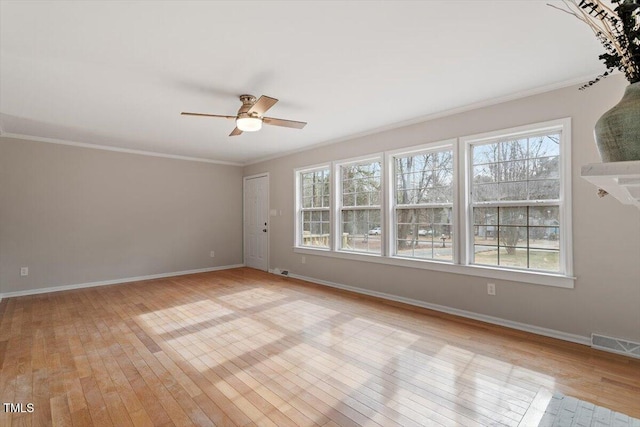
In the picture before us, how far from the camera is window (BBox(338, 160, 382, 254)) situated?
15.1 ft

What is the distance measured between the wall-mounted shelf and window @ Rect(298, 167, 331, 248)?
450 cm

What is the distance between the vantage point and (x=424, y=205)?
4.04 metres

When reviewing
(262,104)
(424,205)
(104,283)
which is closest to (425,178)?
(424,205)

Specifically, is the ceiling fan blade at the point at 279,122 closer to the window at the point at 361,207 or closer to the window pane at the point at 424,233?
the window at the point at 361,207

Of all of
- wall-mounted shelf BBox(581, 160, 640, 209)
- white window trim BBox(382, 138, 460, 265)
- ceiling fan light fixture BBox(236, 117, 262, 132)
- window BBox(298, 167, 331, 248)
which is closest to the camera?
wall-mounted shelf BBox(581, 160, 640, 209)

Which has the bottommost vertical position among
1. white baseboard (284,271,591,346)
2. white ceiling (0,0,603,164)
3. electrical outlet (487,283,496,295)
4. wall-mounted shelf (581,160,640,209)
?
white baseboard (284,271,591,346)

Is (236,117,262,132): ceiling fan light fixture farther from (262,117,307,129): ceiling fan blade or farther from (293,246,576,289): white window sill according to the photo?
(293,246,576,289): white window sill

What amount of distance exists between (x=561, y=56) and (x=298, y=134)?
127 inches

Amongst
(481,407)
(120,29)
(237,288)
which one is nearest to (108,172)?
(237,288)

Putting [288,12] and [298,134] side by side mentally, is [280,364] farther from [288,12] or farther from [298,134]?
[298,134]

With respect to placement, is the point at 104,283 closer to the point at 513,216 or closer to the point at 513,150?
the point at 513,216

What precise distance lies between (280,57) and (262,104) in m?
0.50

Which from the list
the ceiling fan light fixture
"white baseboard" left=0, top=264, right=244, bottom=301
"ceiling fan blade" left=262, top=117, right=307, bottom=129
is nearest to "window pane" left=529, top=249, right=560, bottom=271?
"ceiling fan blade" left=262, top=117, right=307, bottom=129

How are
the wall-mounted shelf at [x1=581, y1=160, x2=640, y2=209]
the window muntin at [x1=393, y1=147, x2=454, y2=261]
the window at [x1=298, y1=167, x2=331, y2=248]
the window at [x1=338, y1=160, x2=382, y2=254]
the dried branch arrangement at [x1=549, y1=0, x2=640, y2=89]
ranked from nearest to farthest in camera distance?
the wall-mounted shelf at [x1=581, y1=160, x2=640, y2=209] → the dried branch arrangement at [x1=549, y1=0, x2=640, y2=89] → the window muntin at [x1=393, y1=147, x2=454, y2=261] → the window at [x1=338, y1=160, x2=382, y2=254] → the window at [x1=298, y1=167, x2=331, y2=248]
